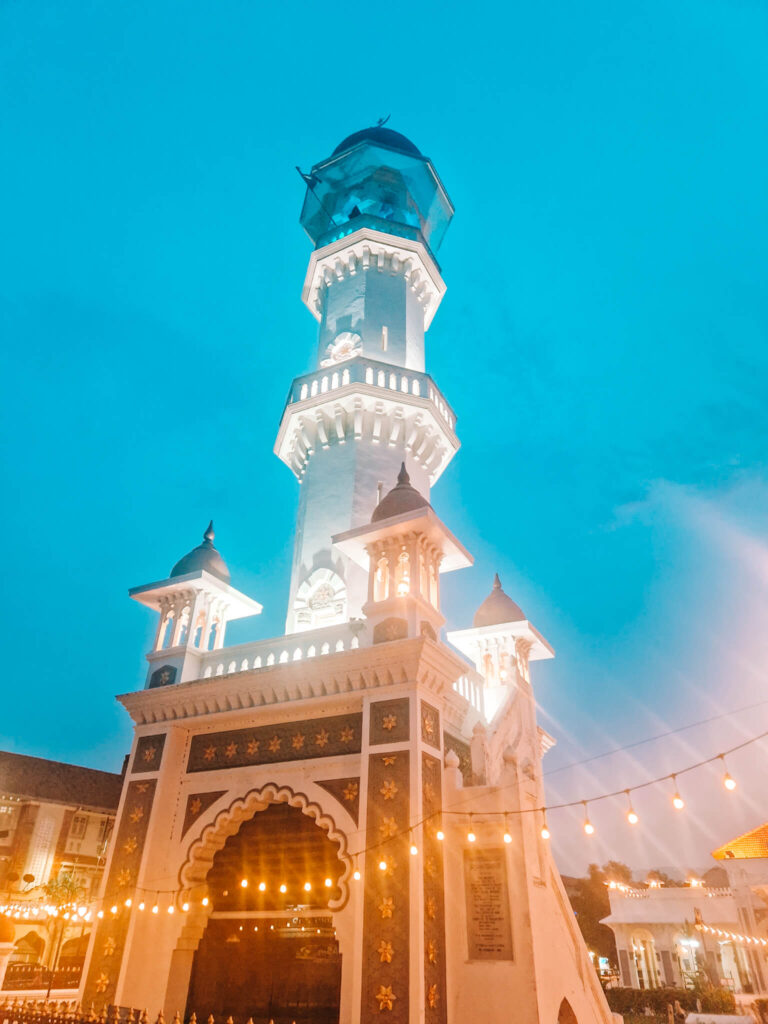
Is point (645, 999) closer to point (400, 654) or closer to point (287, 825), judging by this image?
point (287, 825)

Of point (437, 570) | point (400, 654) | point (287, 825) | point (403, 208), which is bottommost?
point (287, 825)

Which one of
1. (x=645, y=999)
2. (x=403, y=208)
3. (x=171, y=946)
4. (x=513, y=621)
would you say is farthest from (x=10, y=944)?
(x=403, y=208)

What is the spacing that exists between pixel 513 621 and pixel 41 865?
98.7 ft

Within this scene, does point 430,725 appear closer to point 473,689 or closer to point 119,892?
point 473,689

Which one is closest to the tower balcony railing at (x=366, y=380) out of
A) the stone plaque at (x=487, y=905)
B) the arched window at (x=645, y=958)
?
the stone plaque at (x=487, y=905)

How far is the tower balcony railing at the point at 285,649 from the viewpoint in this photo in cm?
1312

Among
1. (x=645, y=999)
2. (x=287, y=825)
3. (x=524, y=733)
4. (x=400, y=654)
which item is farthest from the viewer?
(x=645, y=999)

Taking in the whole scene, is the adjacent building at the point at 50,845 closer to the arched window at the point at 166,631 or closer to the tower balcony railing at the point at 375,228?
the arched window at the point at 166,631

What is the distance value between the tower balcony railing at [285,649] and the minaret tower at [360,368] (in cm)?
342

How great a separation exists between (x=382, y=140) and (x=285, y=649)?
2154 cm

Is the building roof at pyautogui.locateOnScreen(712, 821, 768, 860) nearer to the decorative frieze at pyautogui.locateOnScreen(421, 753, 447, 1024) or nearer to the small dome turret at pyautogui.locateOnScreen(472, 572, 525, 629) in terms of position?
the small dome turret at pyautogui.locateOnScreen(472, 572, 525, 629)

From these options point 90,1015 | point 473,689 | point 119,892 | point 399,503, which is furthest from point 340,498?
point 90,1015

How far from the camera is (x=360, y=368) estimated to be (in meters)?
20.4

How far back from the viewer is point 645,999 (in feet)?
82.4
